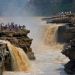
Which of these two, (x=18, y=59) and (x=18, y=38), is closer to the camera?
(x=18, y=59)

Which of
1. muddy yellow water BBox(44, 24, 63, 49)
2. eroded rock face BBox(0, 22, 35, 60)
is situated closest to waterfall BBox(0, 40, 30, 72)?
eroded rock face BBox(0, 22, 35, 60)

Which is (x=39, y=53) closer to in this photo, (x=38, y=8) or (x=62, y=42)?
(x=62, y=42)

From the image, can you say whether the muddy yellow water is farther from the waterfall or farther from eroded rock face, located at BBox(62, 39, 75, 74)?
eroded rock face, located at BBox(62, 39, 75, 74)

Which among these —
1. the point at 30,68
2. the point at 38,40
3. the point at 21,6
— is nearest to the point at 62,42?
the point at 38,40

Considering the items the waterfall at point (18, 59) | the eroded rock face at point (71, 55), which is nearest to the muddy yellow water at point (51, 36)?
the waterfall at point (18, 59)

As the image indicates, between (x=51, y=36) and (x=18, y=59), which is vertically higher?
(x=18, y=59)

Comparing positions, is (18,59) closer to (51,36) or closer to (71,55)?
(71,55)

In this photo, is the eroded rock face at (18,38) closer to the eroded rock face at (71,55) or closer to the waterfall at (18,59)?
the waterfall at (18,59)

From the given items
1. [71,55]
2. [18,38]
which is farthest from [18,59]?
[71,55]

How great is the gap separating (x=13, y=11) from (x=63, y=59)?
304 feet

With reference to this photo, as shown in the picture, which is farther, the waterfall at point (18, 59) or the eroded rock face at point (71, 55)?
the waterfall at point (18, 59)

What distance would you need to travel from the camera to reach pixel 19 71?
1731 inches

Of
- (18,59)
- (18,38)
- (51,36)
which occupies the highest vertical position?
(18,38)

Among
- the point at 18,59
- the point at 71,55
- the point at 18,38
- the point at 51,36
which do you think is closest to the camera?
the point at 71,55
